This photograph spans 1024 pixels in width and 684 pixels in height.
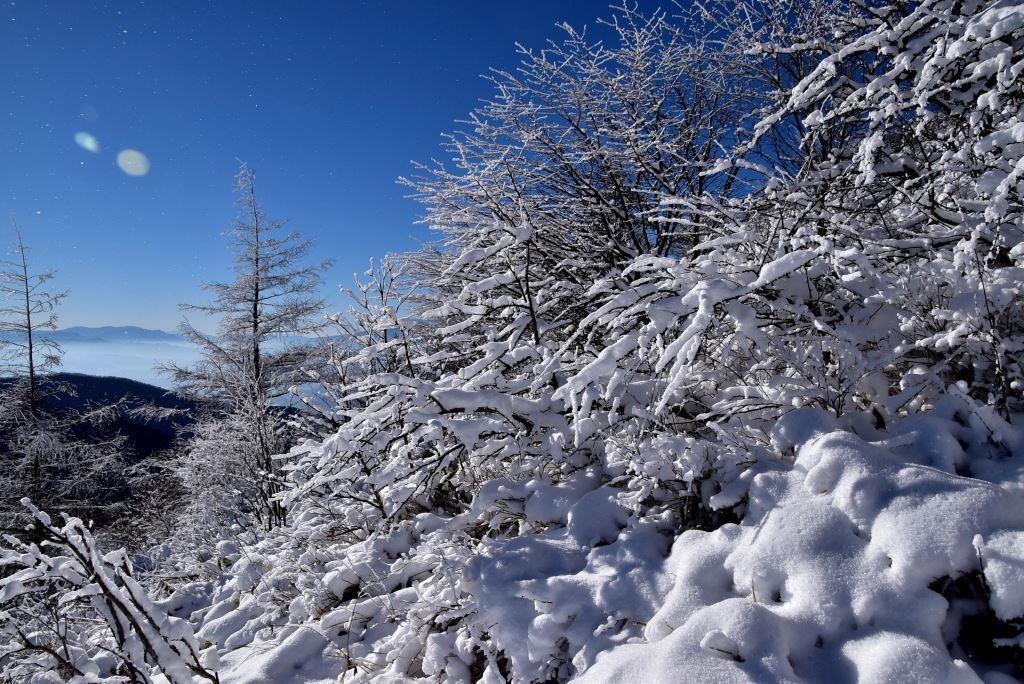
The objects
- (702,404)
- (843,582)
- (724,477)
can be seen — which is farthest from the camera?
(702,404)

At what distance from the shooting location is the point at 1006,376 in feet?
6.50

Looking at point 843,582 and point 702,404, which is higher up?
point 702,404

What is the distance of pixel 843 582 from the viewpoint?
157cm

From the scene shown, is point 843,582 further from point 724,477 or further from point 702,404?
point 702,404

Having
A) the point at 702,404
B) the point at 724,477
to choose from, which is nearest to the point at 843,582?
the point at 724,477

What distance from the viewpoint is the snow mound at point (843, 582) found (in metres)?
1.41

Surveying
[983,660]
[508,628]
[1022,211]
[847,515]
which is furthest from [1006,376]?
[508,628]

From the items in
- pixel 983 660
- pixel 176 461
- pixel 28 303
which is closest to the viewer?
pixel 983 660

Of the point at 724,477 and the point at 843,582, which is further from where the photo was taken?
the point at 724,477

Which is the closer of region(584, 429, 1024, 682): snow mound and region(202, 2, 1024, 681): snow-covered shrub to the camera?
region(584, 429, 1024, 682): snow mound

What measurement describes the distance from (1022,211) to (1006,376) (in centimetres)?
74

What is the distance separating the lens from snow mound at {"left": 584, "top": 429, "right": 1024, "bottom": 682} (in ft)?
4.62

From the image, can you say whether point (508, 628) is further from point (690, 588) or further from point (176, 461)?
point (176, 461)

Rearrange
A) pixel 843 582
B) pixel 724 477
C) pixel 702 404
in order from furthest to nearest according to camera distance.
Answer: pixel 702 404 → pixel 724 477 → pixel 843 582
